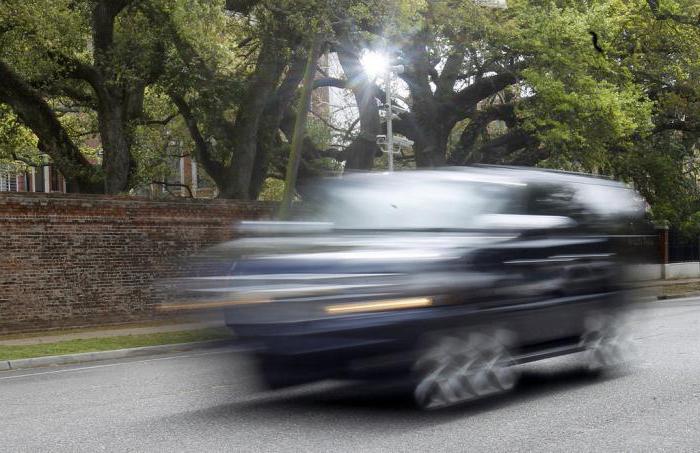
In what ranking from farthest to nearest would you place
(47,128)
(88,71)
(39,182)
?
(39,182) < (47,128) < (88,71)

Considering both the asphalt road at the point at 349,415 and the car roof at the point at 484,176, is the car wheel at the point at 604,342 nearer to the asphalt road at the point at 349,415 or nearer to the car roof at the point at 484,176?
the asphalt road at the point at 349,415

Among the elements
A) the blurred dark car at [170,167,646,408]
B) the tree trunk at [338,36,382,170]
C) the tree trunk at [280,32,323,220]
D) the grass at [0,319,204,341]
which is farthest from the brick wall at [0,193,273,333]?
the blurred dark car at [170,167,646,408]

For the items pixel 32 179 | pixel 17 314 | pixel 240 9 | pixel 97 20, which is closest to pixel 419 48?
pixel 240 9

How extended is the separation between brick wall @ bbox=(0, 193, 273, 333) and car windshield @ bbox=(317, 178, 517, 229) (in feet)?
37.0

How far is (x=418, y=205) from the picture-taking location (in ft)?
26.4

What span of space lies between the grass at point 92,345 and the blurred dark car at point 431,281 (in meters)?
6.01

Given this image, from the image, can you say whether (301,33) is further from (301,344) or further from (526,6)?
(301,344)

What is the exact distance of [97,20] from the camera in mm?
20469

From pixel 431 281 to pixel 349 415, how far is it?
1.41 m

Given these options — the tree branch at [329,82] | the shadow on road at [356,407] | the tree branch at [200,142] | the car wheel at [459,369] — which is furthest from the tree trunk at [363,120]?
the car wheel at [459,369]

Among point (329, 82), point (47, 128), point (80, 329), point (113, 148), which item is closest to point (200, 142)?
point (113, 148)

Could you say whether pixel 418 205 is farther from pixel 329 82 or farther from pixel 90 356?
pixel 329 82

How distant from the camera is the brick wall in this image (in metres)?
17.8

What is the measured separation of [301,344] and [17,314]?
41.8 feet
